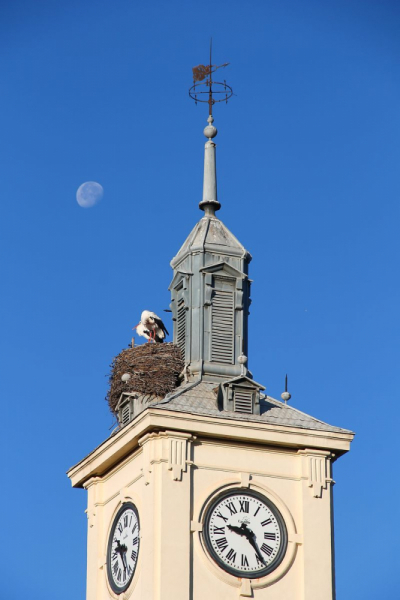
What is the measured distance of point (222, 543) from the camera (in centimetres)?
4372

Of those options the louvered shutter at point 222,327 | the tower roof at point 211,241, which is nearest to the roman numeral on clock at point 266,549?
the louvered shutter at point 222,327

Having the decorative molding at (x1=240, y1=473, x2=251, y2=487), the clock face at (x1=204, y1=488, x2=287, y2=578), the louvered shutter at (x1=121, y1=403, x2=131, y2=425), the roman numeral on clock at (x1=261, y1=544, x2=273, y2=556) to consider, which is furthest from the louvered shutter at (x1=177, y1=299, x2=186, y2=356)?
the roman numeral on clock at (x1=261, y1=544, x2=273, y2=556)

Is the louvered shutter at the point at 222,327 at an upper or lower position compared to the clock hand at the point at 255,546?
upper

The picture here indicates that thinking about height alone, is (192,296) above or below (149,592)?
above

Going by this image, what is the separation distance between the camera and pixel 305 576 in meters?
43.8

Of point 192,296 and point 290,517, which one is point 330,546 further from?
point 192,296

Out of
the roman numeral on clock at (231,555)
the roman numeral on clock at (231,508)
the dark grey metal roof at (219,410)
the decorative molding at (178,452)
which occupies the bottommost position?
the roman numeral on clock at (231,555)

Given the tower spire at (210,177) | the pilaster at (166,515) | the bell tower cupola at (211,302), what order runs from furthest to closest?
the tower spire at (210,177)
the bell tower cupola at (211,302)
the pilaster at (166,515)

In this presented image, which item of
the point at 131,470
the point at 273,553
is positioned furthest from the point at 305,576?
the point at 131,470

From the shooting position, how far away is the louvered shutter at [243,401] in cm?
4500

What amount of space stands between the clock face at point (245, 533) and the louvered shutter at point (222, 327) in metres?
3.28

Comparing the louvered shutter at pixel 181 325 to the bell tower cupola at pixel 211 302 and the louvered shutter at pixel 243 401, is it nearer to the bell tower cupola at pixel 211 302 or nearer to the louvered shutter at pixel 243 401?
the bell tower cupola at pixel 211 302

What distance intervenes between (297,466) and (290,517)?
111cm

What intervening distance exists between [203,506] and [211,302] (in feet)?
15.7
